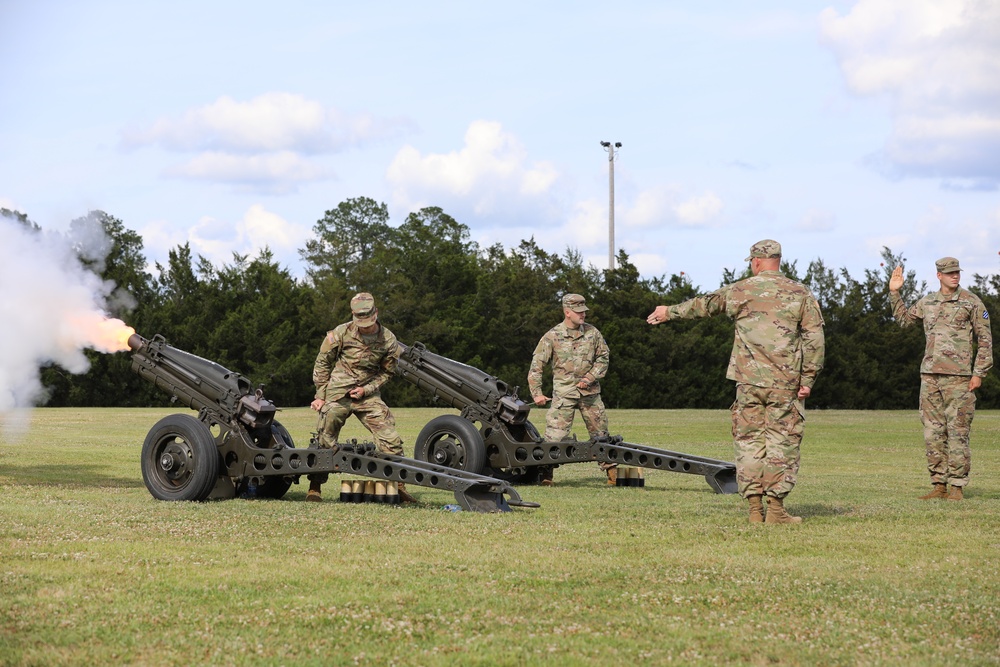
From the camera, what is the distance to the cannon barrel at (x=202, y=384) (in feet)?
43.1

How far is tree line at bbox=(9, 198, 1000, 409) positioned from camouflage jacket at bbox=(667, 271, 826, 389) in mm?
40139

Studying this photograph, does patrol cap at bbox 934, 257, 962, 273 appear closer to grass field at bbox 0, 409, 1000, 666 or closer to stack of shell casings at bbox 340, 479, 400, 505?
grass field at bbox 0, 409, 1000, 666

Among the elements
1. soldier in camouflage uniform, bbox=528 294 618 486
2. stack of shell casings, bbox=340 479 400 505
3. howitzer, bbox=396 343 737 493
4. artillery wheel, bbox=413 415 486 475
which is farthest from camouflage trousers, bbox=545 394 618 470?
stack of shell casings, bbox=340 479 400 505

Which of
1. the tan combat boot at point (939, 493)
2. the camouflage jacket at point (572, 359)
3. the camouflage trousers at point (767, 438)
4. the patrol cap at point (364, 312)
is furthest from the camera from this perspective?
the camouflage jacket at point (572, 359)

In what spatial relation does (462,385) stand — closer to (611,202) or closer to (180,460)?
(180,460)

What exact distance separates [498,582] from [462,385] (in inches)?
312

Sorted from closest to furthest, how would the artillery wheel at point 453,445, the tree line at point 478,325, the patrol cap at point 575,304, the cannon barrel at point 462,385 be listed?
the artillery wheel at point 453,445 → the cannon barrel at point 462,385 → the patrol cap at point 575,304 → the tree line at point 478,325

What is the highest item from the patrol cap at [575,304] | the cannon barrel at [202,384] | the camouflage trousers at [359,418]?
the patrol cap at [575,304]

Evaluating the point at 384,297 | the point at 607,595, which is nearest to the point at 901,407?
the point at 384,297

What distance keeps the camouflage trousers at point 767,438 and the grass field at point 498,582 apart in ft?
1.43

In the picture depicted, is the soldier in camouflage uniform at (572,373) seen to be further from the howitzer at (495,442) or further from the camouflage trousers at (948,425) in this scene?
the camouflage trousers at (948,425)

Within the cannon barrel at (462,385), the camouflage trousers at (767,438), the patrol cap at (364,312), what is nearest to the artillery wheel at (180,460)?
the patrol cap at (364,312)

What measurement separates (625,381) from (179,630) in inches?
1914

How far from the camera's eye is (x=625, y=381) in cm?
5469
